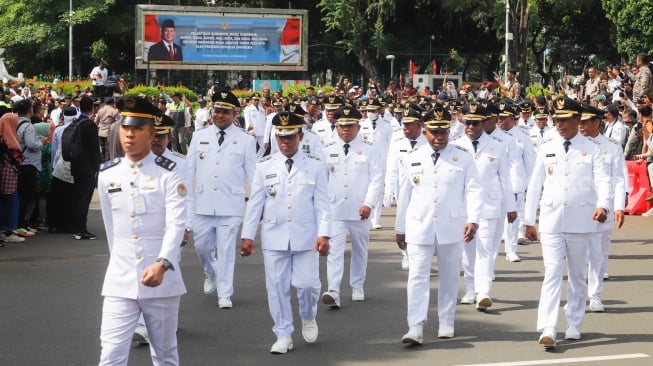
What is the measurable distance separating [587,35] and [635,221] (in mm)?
53426

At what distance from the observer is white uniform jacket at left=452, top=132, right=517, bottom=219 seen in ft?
40.3

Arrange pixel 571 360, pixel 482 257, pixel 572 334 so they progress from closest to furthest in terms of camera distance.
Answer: pixel 571 360 → pixel 572 334 → pixel 482 257

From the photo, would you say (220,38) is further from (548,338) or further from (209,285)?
(548,338)

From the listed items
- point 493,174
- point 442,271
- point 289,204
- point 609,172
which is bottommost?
point 442,271

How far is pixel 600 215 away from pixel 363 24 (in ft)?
Answer: 158

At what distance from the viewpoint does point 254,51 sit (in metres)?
51.2

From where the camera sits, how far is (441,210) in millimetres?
9891

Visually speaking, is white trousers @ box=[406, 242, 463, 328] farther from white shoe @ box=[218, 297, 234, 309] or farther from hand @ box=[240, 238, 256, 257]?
white shoe @ box=[218, 297, 234, 309]

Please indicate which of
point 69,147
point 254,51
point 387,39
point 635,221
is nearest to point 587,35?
point 387,39

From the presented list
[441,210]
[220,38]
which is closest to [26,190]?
[441,210]

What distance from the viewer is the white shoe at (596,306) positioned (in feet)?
37.1

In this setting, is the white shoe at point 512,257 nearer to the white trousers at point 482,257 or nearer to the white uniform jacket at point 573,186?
the white trousers at point 482,257

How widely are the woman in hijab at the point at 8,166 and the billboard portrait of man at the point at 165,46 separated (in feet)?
112

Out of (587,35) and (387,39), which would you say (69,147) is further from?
(587,35)
